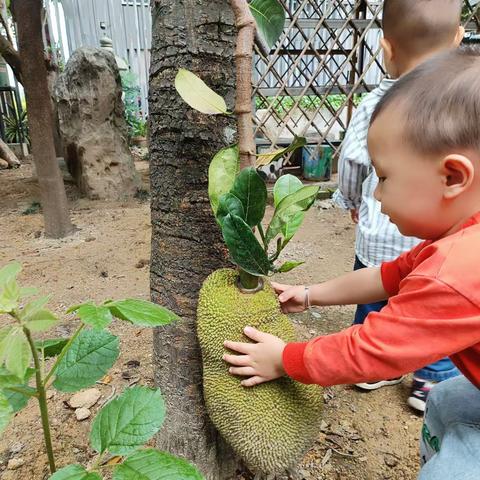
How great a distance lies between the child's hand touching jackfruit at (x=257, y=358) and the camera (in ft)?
2.00

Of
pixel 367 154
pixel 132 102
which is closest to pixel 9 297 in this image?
pixel 367 154

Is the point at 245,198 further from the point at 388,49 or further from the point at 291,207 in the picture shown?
the point at 388,49

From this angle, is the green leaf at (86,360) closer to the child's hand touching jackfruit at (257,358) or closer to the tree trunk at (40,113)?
the child's hand touching jackfruit at (257,358)

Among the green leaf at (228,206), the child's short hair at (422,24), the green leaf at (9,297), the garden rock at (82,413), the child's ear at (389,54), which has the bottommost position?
the garden rock at (82,413)

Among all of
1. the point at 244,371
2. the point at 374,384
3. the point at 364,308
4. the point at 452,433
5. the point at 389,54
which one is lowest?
the point at 374,384

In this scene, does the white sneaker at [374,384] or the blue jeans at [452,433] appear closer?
the blue jeans at [452,433]

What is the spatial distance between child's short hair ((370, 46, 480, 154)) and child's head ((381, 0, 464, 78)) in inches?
22.9

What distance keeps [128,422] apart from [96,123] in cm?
293

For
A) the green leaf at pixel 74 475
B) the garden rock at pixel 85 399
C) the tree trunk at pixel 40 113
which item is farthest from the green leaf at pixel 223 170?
the tree trunk at pixel 40 113

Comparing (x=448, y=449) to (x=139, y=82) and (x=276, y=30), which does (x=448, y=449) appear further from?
(x=139, y=82)

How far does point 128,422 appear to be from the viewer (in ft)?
1.54

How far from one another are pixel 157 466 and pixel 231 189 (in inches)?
13.3

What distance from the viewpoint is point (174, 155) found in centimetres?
72

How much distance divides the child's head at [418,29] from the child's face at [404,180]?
613mm
